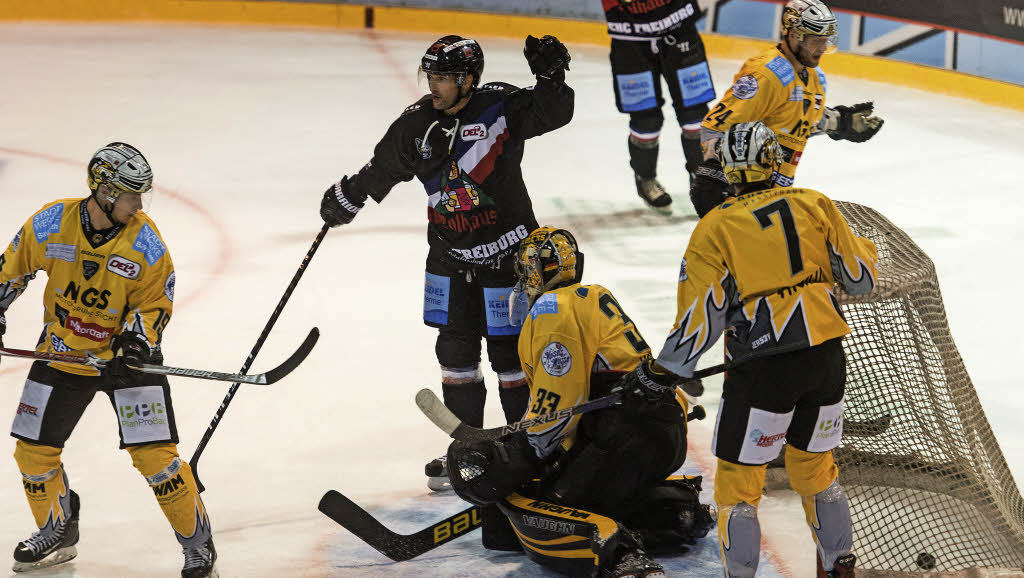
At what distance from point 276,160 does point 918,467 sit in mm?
5183

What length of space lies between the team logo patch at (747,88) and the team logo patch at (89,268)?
270cm

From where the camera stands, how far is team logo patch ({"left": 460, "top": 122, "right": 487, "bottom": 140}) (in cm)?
381

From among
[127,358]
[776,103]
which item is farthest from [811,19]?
[127,358]

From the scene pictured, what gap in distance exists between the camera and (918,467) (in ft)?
12.1

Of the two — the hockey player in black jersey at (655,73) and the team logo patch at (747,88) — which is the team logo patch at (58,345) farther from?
the hockey player in black jersey at (655,73)

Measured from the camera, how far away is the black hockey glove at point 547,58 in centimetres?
372

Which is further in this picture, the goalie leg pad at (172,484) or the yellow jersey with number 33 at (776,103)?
the yellow jersey with number 33 at (776,103)

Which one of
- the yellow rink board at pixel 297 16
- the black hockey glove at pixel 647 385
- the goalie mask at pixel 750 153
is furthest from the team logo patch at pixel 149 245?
the yellow rink board at pixel 297 16

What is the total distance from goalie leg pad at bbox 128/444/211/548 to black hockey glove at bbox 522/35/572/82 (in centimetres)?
155

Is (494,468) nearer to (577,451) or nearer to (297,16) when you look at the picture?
(577,451)

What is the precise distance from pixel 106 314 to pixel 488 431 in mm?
1095

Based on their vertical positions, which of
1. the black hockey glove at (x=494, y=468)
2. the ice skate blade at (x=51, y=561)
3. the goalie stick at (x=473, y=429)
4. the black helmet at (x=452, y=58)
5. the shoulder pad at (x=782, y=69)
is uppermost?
the black helmet at (x=452, y=58)

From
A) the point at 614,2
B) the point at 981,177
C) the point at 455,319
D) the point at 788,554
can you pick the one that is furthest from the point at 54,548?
the point at 981,177

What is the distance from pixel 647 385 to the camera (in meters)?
3.08
